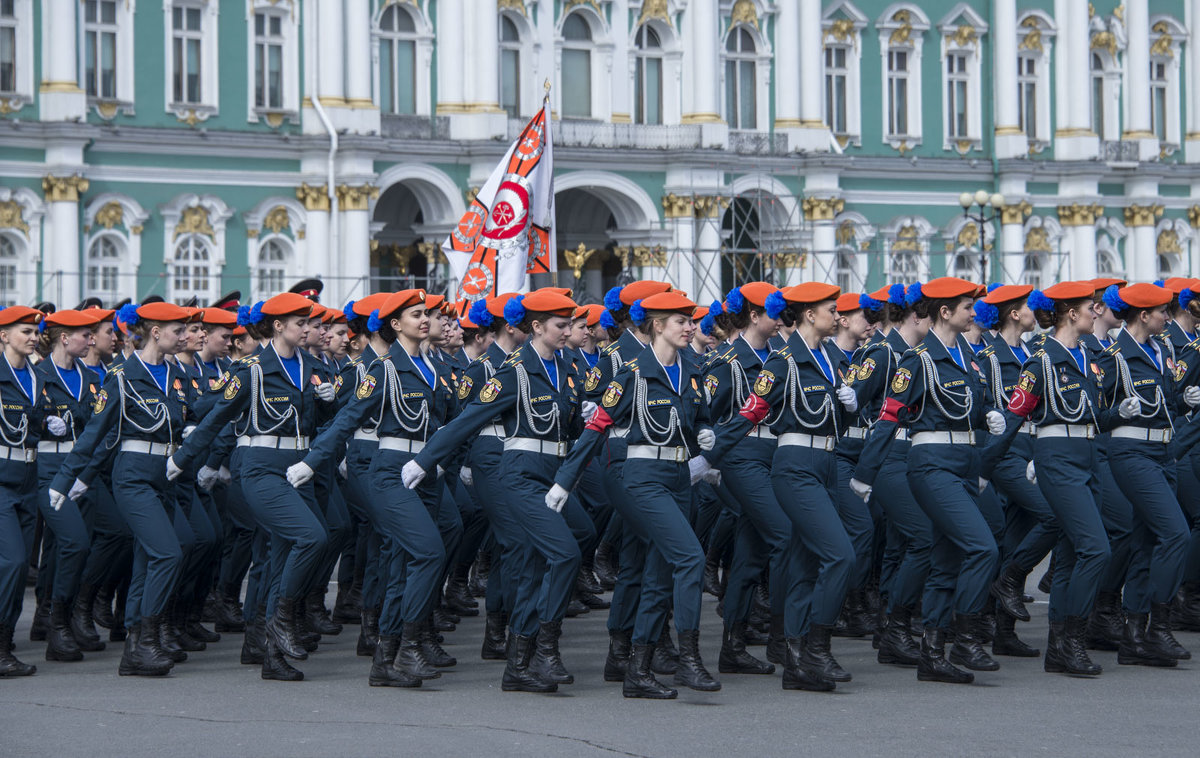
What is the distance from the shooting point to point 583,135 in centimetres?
3475

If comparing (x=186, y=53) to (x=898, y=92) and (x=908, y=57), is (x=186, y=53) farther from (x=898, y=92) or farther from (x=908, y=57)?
(x=908, y=57)

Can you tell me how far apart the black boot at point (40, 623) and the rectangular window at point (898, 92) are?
29.2 metres

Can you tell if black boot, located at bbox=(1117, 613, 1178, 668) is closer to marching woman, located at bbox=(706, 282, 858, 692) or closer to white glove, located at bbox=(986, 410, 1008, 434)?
white glove, located at bbox=(986, 410, 1008, 434)

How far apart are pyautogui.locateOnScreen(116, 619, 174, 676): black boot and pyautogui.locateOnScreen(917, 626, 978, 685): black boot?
3940 millimetres

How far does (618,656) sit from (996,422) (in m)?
2.34

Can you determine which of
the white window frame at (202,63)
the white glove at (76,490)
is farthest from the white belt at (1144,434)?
the white window frame at (202,63)

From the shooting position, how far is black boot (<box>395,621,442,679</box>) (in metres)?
9.81

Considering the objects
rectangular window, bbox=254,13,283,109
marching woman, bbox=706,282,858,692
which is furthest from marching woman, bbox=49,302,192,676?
rectangular window, bbox=254,13,283,109

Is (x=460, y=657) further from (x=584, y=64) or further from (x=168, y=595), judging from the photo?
(x=584, y=64)

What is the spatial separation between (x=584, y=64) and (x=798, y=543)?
26523 mm

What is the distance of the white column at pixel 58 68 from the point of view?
29.9 meters

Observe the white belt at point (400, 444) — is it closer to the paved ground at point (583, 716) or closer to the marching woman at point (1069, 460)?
the paved ground at point (583, 716)

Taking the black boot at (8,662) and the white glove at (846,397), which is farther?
the black boot at (8,662)

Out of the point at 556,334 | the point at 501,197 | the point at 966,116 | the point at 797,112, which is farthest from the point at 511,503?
the point at 966,116
